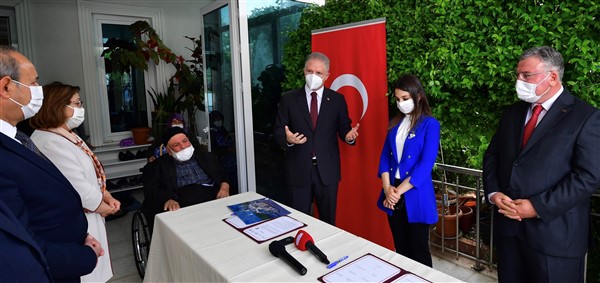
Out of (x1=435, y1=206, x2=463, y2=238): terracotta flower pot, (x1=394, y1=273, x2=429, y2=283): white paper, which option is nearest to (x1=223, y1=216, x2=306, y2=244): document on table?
(x1=394, y1=273, x2=429, y2=283): white paper

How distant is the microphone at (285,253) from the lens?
52.3 inches

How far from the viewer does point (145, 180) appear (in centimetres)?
269

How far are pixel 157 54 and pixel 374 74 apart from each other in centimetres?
336

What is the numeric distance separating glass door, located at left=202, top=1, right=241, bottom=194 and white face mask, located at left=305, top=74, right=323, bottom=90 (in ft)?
3.12

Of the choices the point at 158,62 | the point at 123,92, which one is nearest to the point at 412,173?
the point at 158,62

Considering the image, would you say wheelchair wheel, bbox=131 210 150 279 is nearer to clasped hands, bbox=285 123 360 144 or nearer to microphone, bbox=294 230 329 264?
clasped hands, bbox=285 123 360 144

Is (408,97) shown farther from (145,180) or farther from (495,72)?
(145,180)

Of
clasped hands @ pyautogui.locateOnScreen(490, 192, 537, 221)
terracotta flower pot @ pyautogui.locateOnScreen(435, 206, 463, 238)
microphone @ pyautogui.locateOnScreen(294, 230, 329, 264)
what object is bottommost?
terracotta flower pot @ pyautogui.locateOnScreen(435, 206, 463, 238)

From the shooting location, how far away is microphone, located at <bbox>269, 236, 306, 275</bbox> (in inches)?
52.3

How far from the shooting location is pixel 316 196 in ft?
8.77

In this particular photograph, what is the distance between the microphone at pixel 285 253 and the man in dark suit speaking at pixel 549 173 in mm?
1064

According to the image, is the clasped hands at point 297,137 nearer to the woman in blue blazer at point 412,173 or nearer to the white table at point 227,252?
the woman in blue blazer at point 412,173

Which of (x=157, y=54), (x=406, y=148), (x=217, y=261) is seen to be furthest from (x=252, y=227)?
(x=157, y=54)

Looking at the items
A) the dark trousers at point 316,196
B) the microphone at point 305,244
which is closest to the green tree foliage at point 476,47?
the dark trousers at point 316,196
